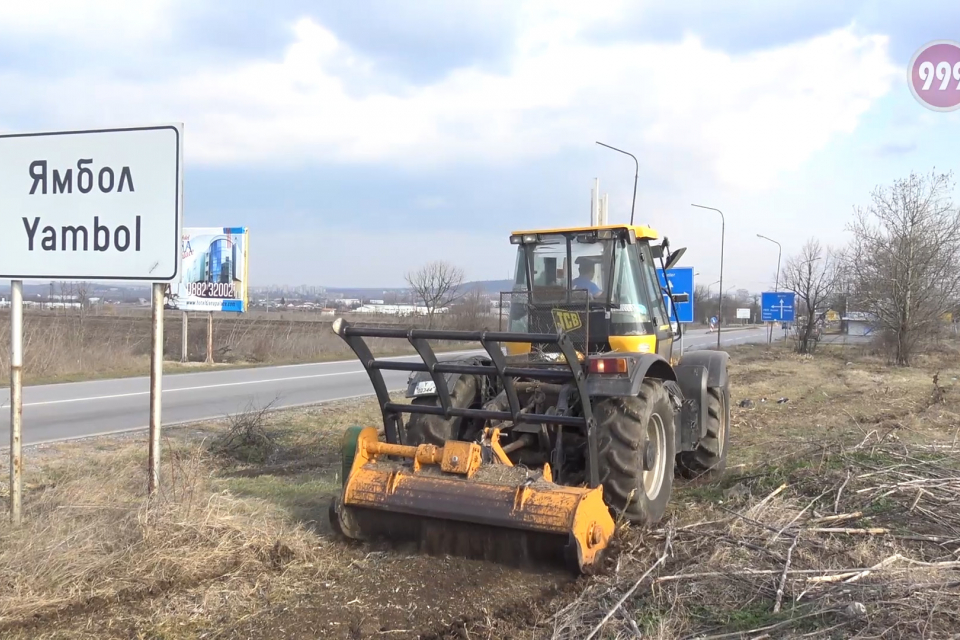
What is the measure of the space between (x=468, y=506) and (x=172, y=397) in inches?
476

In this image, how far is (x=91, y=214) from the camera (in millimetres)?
5500

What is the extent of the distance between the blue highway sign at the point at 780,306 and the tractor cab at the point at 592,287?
25544 mm

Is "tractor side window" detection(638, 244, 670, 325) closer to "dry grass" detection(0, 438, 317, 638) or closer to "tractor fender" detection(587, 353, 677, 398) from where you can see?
"tractor fender" detection(587, 353, 677, 398)

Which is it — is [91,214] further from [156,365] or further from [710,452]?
[710,452]

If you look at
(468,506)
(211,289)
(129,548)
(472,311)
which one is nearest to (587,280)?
(468,506)

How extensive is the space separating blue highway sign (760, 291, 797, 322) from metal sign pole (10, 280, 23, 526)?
2919cm

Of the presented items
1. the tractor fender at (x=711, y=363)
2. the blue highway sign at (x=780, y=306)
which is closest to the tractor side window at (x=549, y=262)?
the tractor fender at (x=711, y=363)

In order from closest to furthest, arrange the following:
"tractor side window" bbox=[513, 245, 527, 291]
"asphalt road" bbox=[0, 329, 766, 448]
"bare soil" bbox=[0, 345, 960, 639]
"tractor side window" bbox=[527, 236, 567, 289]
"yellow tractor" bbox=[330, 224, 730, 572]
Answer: "bare soil" bbox=[0, 345, 960, 639] → "yellow tractor" bbox=[330, 224, 730, 572] → "tractor side window" bbox=[527, 236, 567, 289] → "tractor side window" bbox=[513, 245, 527, 291] → "asphalt road" bbox=[0, 329, 766, 448]

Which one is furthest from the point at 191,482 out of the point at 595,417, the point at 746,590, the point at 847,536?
the point at 847,536

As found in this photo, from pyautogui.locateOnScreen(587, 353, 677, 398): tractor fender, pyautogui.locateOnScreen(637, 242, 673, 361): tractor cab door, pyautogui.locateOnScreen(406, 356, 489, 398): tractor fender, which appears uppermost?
pyautogui.locateOnScreen(637, 242, 673, 361): tractor cab door

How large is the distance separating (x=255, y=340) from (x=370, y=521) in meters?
23.3

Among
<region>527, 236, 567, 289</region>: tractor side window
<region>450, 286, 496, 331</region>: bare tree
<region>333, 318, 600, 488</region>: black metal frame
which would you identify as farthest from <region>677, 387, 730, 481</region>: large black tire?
<region>450, 286, 496, 331</region>: bare tree

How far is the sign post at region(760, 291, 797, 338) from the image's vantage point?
31.0 metres

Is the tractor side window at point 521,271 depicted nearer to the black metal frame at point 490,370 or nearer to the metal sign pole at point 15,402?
the black metal frame at point 490,370
